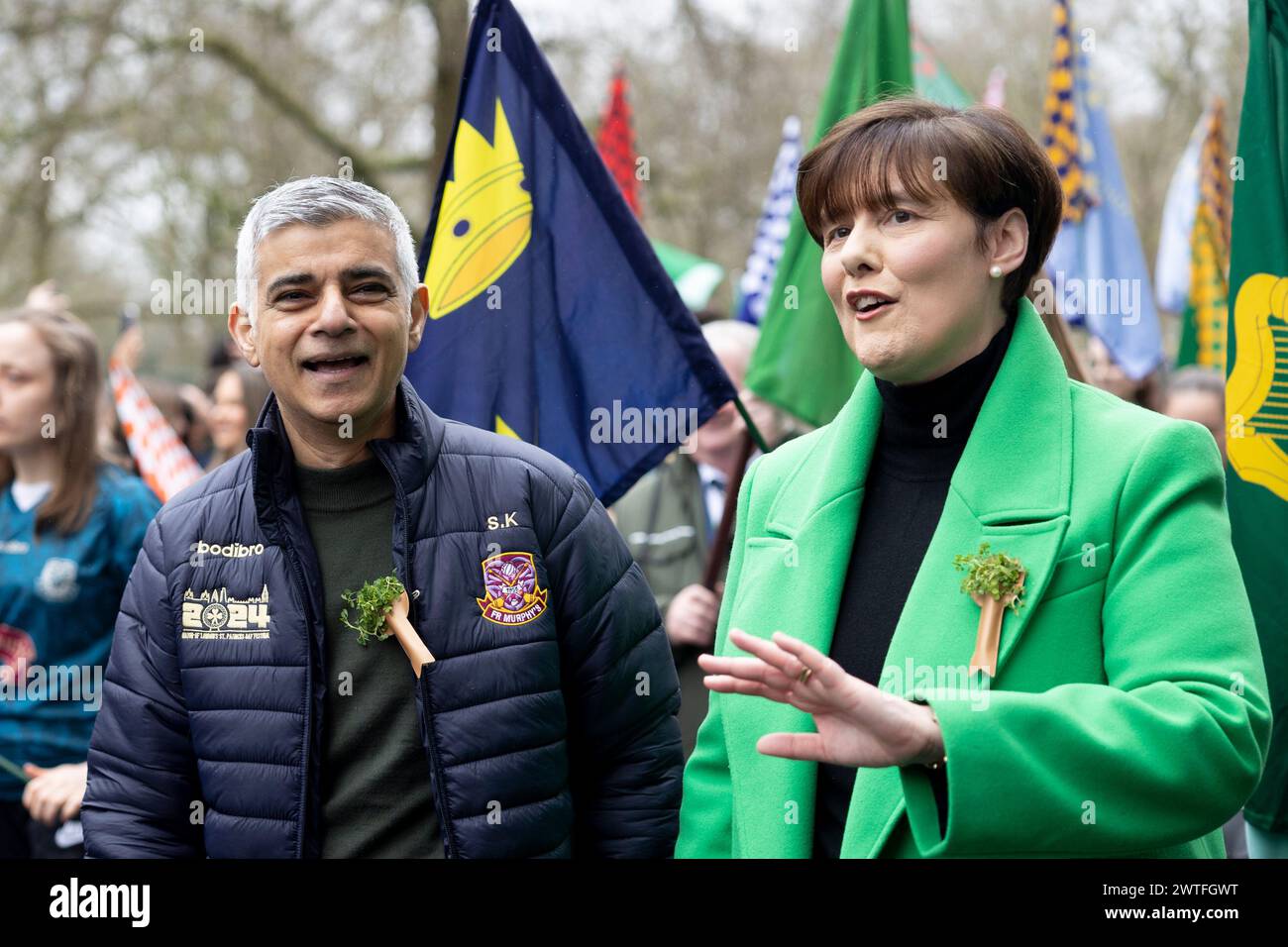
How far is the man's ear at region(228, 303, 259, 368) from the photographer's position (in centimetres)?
281

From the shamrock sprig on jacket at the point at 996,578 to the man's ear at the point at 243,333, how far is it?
54.2 inches

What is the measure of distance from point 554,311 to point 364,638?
5.65ft

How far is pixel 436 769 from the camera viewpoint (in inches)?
101

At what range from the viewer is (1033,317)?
248cm

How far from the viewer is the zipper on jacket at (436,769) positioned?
2.54 meters

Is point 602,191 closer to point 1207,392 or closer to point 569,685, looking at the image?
point 569,685

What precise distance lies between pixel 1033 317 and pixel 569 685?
1.06 meters

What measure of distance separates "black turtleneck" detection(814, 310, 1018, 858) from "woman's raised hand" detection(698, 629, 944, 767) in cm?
36

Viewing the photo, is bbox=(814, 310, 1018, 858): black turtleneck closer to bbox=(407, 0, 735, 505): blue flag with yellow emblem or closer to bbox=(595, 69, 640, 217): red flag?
bbox=(407, 0, 735, 505): blue flag with yellow emblem

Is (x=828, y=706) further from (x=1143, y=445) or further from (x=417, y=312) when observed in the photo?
(x=417, y=312)

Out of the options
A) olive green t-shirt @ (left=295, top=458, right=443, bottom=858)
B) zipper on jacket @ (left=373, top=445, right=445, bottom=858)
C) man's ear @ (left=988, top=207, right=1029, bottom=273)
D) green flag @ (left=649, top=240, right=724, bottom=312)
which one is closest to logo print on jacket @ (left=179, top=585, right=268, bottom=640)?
olive green t-shirt @ (left=295, top=458, right=443, bottom=858)

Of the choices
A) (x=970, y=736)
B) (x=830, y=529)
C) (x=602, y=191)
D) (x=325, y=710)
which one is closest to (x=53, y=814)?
(x=325, y=710)

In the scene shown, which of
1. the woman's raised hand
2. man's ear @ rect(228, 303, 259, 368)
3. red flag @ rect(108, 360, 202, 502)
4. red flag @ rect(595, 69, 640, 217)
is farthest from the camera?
red flag @ rect(595, 69, 640, 217)

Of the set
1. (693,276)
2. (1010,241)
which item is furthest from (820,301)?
(693,276)
